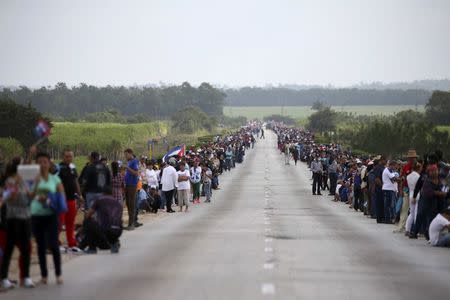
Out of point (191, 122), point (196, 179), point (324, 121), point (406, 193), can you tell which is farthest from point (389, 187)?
point (191, 122)

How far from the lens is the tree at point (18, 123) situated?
82.3 metres

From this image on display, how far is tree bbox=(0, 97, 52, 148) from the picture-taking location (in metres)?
82.3

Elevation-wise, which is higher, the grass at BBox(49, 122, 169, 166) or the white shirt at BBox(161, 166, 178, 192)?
the white shirt at BBox(161, 166, 178, 192)

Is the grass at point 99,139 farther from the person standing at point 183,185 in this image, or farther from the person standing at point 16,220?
the person standing at point 16,220

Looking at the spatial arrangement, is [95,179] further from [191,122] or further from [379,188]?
[191,122]

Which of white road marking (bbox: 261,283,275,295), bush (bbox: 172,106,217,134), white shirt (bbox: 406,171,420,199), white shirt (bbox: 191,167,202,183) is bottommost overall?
bush (bbox: 172,106,217,134)

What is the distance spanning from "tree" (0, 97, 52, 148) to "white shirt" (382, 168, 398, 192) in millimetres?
57579

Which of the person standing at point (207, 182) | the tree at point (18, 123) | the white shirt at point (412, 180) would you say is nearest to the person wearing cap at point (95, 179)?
the white shirt at point (412, 180)

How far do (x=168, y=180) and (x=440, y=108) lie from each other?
443 feet

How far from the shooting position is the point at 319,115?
17650 centimetres

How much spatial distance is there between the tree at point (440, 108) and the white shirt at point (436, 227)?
5587 inches

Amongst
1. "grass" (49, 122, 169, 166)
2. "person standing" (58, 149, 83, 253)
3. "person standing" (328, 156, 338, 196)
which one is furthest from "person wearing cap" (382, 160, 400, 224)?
"grass" (49, 122, 169, 166)

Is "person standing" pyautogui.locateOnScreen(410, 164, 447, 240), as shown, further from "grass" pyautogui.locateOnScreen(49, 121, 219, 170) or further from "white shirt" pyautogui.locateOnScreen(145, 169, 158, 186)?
"grass" pyautogui.locateOnScreen(49, 121, 219, 170)

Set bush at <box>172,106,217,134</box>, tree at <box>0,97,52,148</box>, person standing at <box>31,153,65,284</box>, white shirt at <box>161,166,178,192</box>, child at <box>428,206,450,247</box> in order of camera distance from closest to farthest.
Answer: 1. person standing at <box>31,153,65,284</box>
2. child at <box>428,206,450,247</box>
3. white shirt at <box>161,166,178,192</box>
4. tree at <box>0,97,52,148</box>
5. bush at <box>172,106,217,134</box>
